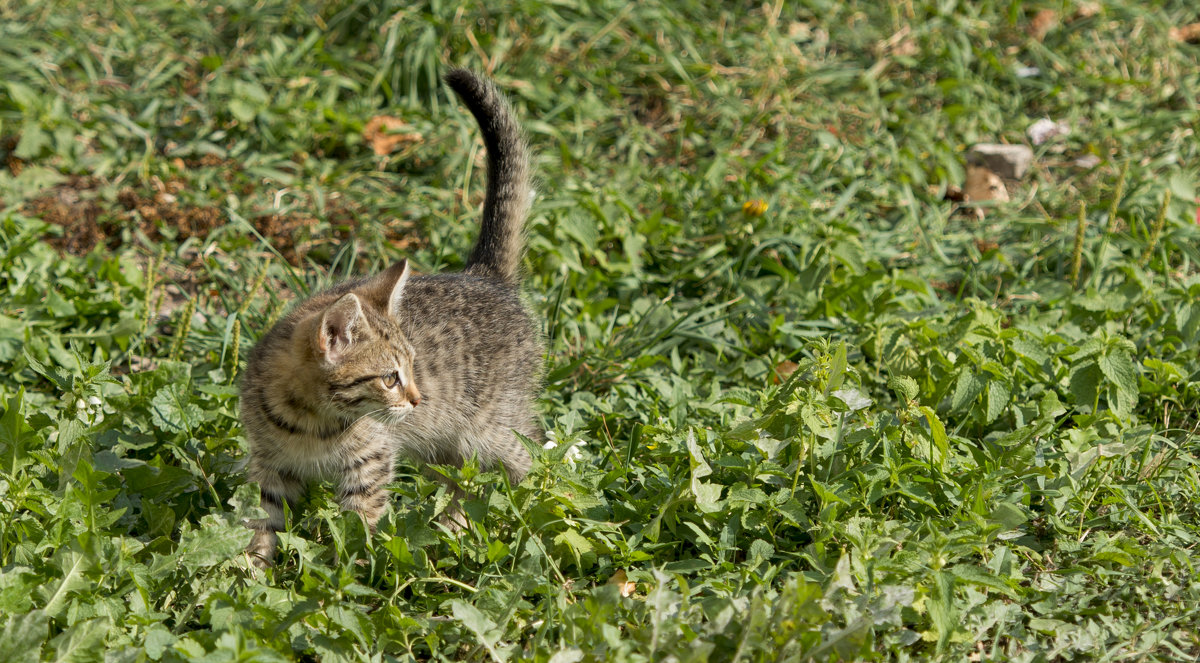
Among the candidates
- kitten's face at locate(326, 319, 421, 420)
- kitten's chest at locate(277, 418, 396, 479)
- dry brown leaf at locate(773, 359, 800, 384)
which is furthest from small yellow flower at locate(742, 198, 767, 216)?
kitten's chest at locate(277, 418, 396, 479)

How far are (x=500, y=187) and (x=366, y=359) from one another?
1113 mm

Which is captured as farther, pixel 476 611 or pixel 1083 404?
pixel 1083 404

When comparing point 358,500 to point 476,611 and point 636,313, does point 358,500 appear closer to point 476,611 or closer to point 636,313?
point 476,611

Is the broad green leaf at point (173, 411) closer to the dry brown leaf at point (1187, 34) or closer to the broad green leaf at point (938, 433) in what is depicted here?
the broad green leaf at point (938, 433)

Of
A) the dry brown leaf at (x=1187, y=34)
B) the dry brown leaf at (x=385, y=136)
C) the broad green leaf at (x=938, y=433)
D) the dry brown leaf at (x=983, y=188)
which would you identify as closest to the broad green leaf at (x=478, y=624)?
→ the broad green leaf at (x=938, y=433)

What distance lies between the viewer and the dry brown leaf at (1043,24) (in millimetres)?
6898

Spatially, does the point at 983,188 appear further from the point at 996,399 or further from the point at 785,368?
the point at 996,399

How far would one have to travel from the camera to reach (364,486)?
3547mm

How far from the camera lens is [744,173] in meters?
5.67

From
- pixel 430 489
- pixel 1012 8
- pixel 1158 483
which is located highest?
pixel 1012 8


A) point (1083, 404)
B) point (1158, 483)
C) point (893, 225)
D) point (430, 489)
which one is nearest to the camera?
point (430, 489)

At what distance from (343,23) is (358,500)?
152 inches

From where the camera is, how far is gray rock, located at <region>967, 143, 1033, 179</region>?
19.4 ft

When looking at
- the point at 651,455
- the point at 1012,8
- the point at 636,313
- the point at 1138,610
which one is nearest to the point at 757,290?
the point at 636,313
